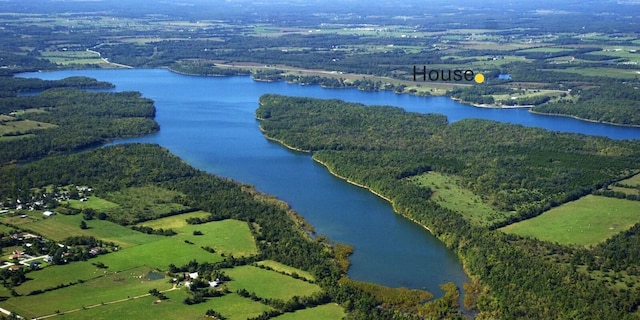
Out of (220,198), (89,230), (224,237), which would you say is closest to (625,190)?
(220,198)

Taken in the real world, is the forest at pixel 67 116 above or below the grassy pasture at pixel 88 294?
above

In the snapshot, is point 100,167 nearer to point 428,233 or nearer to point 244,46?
point 428,233

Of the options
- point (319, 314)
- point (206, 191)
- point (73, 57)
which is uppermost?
point (73, 57)

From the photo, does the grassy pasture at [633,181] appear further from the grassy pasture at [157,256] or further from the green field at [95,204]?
the green field at [95,204]

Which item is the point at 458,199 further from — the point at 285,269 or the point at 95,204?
the point at 95,204

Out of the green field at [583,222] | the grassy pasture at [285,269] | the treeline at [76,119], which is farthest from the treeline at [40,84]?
the green field at [583,222]

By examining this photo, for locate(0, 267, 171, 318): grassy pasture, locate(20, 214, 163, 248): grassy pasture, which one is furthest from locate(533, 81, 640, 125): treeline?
locate(0, 267, 171, 318): grassy pasture

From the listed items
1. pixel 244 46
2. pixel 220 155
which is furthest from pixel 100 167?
pixel 244 46
